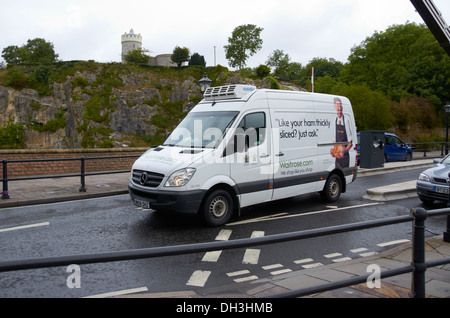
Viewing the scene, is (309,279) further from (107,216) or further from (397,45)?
(397,45)

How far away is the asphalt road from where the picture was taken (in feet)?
15.9

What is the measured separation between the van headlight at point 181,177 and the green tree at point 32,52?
263ft

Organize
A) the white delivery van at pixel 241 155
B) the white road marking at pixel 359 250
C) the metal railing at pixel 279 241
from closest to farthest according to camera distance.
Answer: the metal railing at pixel 279 241 < the white road marking at pixel 359 250 < the white delivery van at pixel 241 155

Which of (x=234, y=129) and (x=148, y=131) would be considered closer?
(x=234, y=129)

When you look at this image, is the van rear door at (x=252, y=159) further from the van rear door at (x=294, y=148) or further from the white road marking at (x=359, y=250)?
the white road marking at (x=359, y=250)

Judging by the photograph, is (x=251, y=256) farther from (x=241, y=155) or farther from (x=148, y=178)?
(x=148, y=178)

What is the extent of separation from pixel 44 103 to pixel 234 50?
34503 millimetres

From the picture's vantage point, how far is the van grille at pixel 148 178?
730cm

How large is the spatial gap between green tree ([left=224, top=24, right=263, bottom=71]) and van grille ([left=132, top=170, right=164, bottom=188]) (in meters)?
67.8

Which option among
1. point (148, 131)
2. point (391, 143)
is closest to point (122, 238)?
point (391, 143)

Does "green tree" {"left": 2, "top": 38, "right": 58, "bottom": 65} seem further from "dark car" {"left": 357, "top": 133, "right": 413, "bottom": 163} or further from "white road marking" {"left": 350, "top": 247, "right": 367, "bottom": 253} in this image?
"white road marking" {"left": 350, "top": 247, "right": 367, "bottom": 253}

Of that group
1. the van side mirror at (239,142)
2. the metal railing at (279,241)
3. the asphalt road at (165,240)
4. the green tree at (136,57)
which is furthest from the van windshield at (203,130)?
the green tree at (136,57)

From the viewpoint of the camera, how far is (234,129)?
7.73 metres

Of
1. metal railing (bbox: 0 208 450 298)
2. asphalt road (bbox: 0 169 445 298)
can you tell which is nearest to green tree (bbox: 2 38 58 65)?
asphalt road (bbox: 0 169 445 298)
